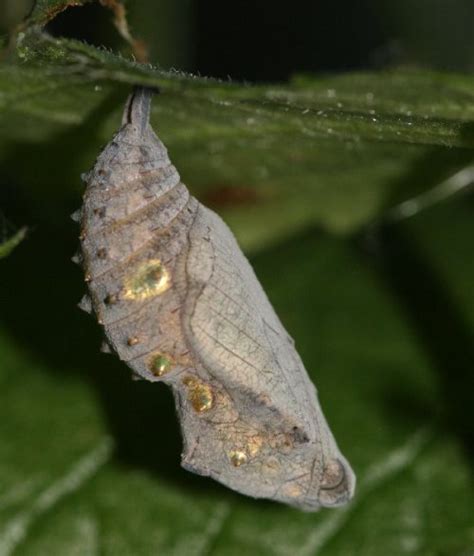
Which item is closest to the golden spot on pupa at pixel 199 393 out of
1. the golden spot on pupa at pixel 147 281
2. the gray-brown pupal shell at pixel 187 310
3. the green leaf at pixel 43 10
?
A: the gray-brown pupal shell at pixel 187 310

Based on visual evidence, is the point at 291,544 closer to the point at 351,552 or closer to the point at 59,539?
the point at 351,552

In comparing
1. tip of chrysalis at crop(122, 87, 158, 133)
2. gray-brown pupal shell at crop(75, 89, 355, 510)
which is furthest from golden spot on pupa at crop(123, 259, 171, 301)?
tip of chrysalis at crop(122, 87, 158, 133)

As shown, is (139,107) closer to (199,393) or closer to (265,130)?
(265,130)

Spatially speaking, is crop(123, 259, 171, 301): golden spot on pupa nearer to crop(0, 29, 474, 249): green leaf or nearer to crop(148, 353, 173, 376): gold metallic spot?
crop(148, 353, 173, 376): gold metallic spot

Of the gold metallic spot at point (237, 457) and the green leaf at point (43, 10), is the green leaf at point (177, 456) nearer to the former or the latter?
the gold metallic spot at point (237, 457)

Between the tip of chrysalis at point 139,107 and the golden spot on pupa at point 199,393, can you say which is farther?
the golden spot on pupa at point 199,393

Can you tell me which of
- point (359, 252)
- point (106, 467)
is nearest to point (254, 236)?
point (359, 252)

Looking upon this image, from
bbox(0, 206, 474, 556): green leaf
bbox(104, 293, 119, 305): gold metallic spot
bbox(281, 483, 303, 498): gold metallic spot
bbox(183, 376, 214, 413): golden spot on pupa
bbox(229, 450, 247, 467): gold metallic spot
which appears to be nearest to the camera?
bbox(104, 293, 119, 305): gold metallic spot

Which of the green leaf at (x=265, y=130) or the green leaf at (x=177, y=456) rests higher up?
the green leaf at (x=265, y=130)

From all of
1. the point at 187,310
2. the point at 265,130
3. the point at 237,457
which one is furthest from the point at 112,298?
the point at 265,130
